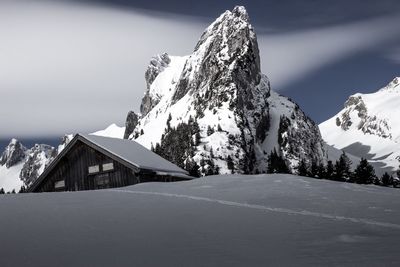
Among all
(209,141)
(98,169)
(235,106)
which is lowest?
(98,169)

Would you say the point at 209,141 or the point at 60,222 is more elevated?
the point at 209,141

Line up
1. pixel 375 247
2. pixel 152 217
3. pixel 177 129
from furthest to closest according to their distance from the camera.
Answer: pixel 177 129
pixel 152 217
pixel 375 247

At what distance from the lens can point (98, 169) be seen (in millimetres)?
34500

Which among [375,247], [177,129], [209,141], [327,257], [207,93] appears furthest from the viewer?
[207,93]

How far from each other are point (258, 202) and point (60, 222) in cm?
522

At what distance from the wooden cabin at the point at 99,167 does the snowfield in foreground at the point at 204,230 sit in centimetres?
1947

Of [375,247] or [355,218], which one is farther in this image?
[355,218]

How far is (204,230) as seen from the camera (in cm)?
867

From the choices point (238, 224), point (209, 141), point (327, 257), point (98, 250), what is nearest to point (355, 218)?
point (238, 224)

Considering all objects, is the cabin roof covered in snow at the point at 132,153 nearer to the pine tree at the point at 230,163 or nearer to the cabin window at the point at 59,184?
the cabin window at the point at 59,184

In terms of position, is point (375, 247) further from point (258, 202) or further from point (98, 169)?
point (98, 169)

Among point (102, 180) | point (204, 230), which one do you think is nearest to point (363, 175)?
point (102, 180)

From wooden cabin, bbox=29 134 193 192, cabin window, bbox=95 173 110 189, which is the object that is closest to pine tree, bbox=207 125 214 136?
wooden cabin, bbox=29 134 193 192

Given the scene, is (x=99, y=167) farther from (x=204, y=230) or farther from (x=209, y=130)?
(x=209, y=130)
